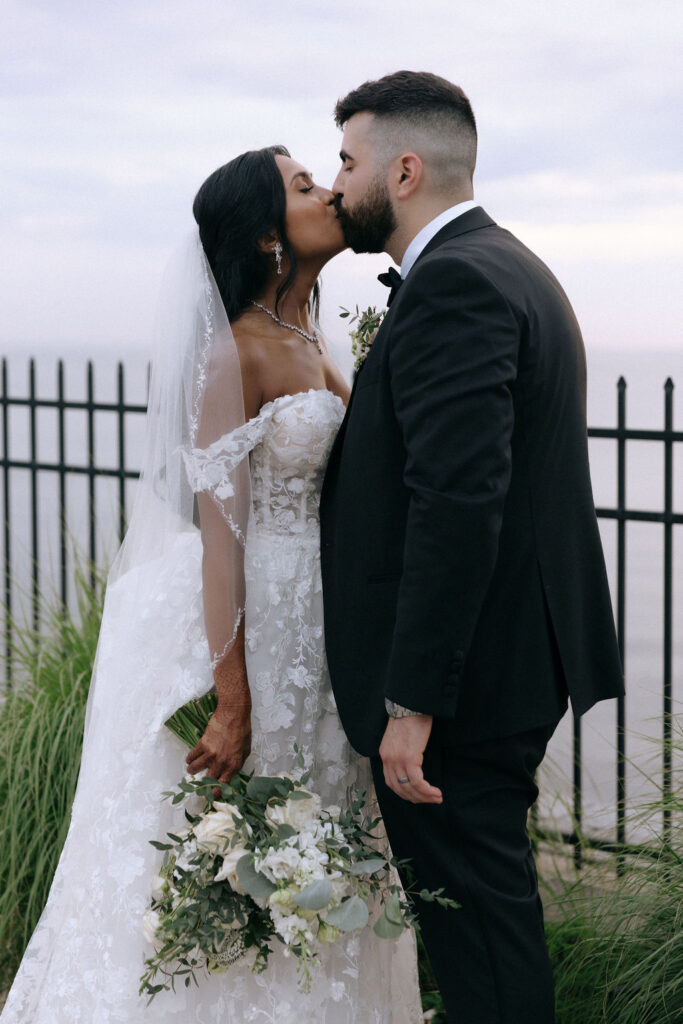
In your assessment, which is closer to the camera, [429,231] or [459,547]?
[459,547]

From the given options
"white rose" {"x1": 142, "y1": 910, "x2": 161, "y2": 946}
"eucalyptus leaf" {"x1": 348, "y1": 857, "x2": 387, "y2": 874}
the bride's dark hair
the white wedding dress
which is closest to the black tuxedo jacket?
the white wedding dress

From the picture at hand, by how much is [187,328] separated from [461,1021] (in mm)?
1811

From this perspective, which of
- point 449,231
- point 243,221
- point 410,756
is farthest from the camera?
point 243,221

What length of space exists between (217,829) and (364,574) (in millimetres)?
688

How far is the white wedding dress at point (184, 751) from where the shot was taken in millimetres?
2699

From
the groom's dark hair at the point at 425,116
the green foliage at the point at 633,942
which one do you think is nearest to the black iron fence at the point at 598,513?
the green foliage at the point at 633,942

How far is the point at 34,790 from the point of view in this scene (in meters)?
3.72

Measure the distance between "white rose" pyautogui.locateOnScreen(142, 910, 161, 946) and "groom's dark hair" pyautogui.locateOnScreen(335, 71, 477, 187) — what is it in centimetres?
192

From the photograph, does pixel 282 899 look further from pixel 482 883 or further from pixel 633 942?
pixel 633 942

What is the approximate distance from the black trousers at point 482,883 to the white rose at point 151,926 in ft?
2.14

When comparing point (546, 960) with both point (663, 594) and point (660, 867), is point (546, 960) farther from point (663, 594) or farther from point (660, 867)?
point (663, 594)

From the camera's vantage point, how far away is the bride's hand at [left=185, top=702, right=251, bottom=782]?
2.66 meters

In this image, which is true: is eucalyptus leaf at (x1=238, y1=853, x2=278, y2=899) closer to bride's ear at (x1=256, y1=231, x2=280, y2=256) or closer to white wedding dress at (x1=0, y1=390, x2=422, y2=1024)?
white wedding dress at (x1=0, y1=390, x2=422, y2=1024)

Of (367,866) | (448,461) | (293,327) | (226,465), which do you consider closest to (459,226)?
(293,327)
